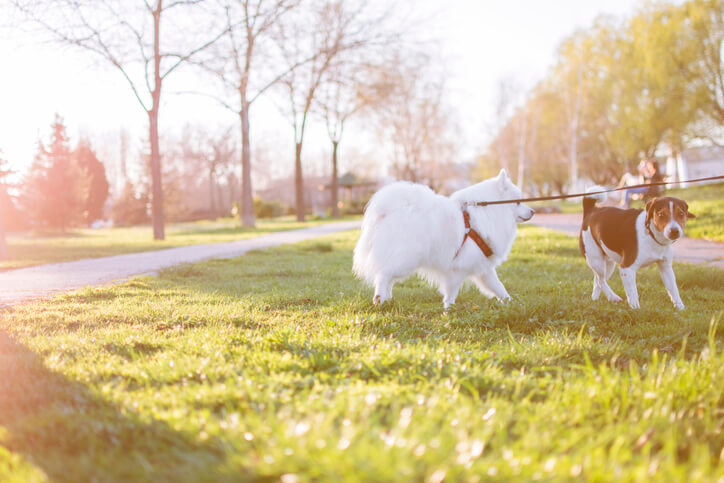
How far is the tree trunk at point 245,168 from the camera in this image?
22812 mm

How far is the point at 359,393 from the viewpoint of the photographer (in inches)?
95.0

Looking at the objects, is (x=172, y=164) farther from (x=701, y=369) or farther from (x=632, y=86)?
(x=701, y=369)

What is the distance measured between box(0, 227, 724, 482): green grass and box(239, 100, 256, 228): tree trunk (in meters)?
19.4

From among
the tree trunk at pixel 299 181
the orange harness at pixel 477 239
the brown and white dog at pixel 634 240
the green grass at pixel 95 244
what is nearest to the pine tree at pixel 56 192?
the green grass at pixel 95 244

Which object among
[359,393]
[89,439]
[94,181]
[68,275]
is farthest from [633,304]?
[94,181]

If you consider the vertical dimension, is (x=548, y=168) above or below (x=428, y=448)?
above

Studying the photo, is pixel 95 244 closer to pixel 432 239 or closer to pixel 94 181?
pixel 432 239

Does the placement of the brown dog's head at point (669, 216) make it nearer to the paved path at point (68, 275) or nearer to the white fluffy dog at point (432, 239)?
the white fluffy dog at point (432, 239)

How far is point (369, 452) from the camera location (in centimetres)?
172

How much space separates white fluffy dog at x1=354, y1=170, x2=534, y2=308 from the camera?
16.2 ft

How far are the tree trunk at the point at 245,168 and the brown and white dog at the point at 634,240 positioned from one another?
2007 cm

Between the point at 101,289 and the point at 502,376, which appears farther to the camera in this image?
the point at 101,289

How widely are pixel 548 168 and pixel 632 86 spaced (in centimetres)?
1889

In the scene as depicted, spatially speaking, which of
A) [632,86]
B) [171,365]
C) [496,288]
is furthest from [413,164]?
[171,365]
